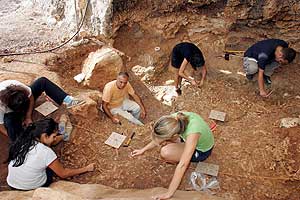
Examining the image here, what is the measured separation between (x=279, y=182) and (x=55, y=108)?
10.6 ft

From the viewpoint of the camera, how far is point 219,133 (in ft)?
17.3

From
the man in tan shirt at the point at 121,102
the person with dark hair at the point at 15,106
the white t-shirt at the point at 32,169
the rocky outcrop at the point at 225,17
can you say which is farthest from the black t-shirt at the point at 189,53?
the white t-shirt at the point at 32,169

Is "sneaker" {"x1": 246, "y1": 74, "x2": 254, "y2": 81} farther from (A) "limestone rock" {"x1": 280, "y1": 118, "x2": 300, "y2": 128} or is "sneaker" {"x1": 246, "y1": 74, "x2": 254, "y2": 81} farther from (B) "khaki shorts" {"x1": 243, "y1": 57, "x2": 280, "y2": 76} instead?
(A) "limestone rock" {"x1": 280, "y1": 118, "x2": 300, "y2": 128}

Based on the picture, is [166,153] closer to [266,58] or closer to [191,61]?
[191,61]

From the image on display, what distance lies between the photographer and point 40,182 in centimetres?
392

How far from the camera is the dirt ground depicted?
4402 mm

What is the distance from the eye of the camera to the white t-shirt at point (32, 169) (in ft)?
12.3

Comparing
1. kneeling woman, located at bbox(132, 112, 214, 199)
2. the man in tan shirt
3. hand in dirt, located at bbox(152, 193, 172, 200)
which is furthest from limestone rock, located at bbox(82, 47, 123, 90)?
hand in dirt, located at bbox(152, 193, 172, 200)

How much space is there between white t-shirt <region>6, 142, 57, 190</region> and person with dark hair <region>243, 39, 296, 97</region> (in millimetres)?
3666

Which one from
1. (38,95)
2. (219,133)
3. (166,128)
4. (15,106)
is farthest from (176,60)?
(15,106)

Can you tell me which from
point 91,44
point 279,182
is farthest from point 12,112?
point 279,182

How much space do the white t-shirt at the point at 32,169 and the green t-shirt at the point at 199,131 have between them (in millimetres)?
1472

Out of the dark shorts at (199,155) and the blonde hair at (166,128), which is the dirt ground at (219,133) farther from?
the blonde hair at (166,128)

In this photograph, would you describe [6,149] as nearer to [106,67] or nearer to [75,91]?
[75,91]
